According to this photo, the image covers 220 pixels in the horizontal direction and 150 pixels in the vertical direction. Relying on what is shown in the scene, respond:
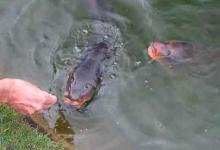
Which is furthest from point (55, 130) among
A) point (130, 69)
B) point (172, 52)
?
point (172, 52)

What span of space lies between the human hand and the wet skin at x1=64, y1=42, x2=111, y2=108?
33 cm

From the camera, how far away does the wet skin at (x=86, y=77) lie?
18.6ft

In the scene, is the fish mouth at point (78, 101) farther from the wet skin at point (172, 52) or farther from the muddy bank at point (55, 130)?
the wet skin at point (172, 52)

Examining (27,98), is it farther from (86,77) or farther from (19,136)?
(86,77)

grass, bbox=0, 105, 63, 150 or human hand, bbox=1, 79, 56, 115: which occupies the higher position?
human hand, bbox=1, 79, 56, 115

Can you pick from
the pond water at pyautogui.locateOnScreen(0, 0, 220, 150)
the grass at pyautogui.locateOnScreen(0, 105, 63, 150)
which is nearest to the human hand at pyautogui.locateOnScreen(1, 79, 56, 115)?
the grass at pyautogui.locateOnScreen(0, 105, 63, 150)

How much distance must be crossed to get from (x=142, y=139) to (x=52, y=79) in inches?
53.0

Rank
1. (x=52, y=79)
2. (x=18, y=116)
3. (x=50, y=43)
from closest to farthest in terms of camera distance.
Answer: (x=18, y=116)
(x=52, y=79)
(x=50, y=43)

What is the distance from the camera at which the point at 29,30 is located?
267 inches

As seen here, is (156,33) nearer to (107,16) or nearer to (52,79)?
(107,16)

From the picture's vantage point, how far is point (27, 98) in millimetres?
5371

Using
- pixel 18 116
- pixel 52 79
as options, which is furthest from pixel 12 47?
pixel 18 116

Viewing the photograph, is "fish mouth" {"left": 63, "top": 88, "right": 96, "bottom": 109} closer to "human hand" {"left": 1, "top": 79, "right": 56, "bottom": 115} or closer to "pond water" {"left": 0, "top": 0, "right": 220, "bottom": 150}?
"pond water" {"left": 0, "top": 0, "right": 220, "bottom": 150}

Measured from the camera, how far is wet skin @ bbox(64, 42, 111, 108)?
5.68 m
